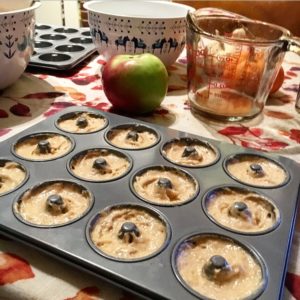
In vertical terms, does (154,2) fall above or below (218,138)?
above

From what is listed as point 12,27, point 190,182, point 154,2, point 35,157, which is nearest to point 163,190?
point 190,182

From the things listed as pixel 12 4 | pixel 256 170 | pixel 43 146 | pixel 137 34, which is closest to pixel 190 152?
pixel 256 170

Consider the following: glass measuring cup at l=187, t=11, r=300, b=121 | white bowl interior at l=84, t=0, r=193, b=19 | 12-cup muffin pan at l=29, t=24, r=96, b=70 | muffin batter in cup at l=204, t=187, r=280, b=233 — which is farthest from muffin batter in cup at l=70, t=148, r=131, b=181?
white bowl interior at l=84, t=0, r=193, b=19

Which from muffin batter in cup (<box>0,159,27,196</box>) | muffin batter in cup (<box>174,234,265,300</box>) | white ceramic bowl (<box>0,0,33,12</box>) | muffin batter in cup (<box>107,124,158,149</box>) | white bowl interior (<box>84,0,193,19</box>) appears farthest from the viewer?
white bowl interior (<box>84,0,193,19</box>)

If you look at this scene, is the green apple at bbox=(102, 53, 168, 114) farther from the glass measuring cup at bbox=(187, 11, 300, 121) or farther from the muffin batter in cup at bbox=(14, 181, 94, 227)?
the muffin batter in cup at bbox=(14, 181, 94, 227)

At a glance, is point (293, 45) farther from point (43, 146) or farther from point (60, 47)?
point (60, 47)

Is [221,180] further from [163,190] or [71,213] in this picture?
[71,213]
